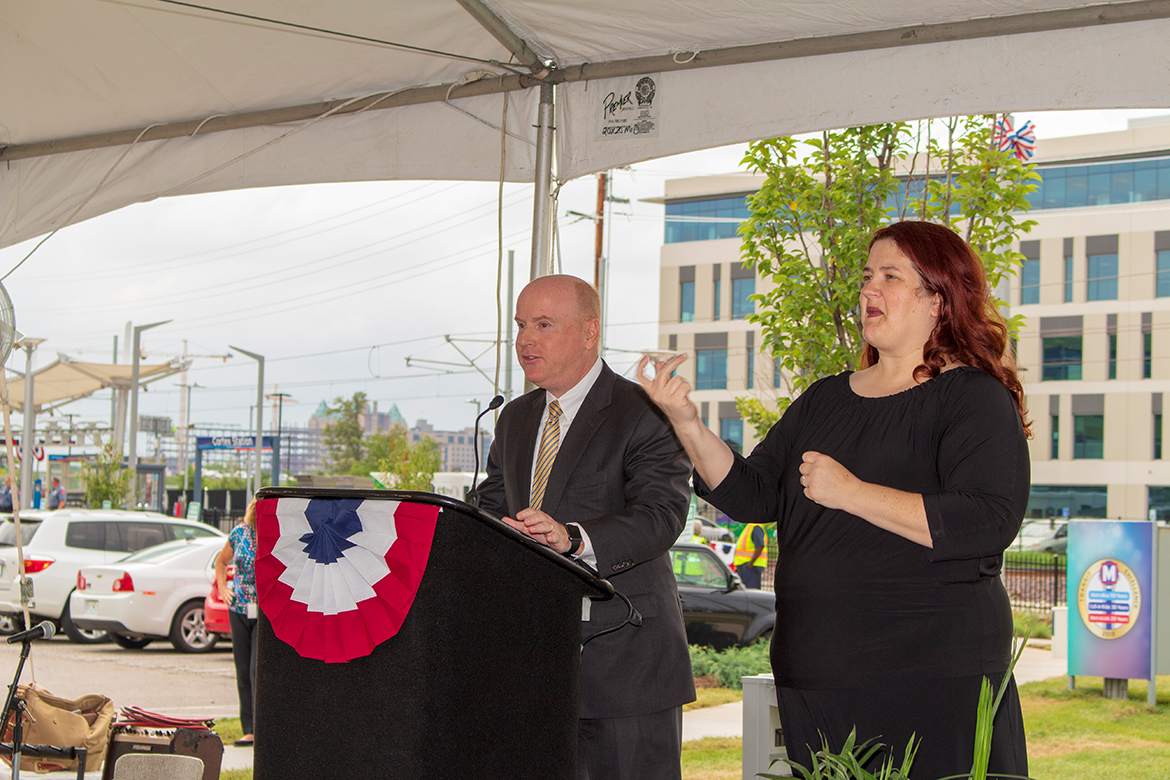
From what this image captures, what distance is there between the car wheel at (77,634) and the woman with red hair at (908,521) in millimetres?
11524

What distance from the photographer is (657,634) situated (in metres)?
2.79

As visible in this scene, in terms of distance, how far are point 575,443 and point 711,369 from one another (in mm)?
57284

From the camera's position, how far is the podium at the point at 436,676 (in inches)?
75.4

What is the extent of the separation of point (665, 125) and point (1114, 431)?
5030 cm

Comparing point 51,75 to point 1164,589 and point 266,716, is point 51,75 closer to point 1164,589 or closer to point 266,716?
point 266,716

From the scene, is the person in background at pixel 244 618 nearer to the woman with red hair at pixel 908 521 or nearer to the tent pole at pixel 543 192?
the tent pole at pixel 543 192

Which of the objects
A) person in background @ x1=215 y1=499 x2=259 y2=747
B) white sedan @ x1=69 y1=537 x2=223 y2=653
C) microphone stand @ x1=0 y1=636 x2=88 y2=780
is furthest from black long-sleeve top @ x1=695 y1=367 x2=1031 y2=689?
white sedan @ x1=69 y1=537 x2=223 y2=653

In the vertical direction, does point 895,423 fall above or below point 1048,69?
below

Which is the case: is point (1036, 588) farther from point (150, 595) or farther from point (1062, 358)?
point (1062, 358)

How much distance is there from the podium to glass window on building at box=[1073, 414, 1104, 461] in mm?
51802

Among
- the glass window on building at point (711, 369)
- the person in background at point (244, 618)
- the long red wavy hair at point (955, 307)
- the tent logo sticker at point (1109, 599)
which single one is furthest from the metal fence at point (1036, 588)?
the glass window on building at point (711, 369)

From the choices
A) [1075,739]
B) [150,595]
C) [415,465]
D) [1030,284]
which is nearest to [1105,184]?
[1030,284]

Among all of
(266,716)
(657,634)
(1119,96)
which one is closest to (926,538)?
(657,634)

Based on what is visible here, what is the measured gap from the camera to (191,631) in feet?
39.4
